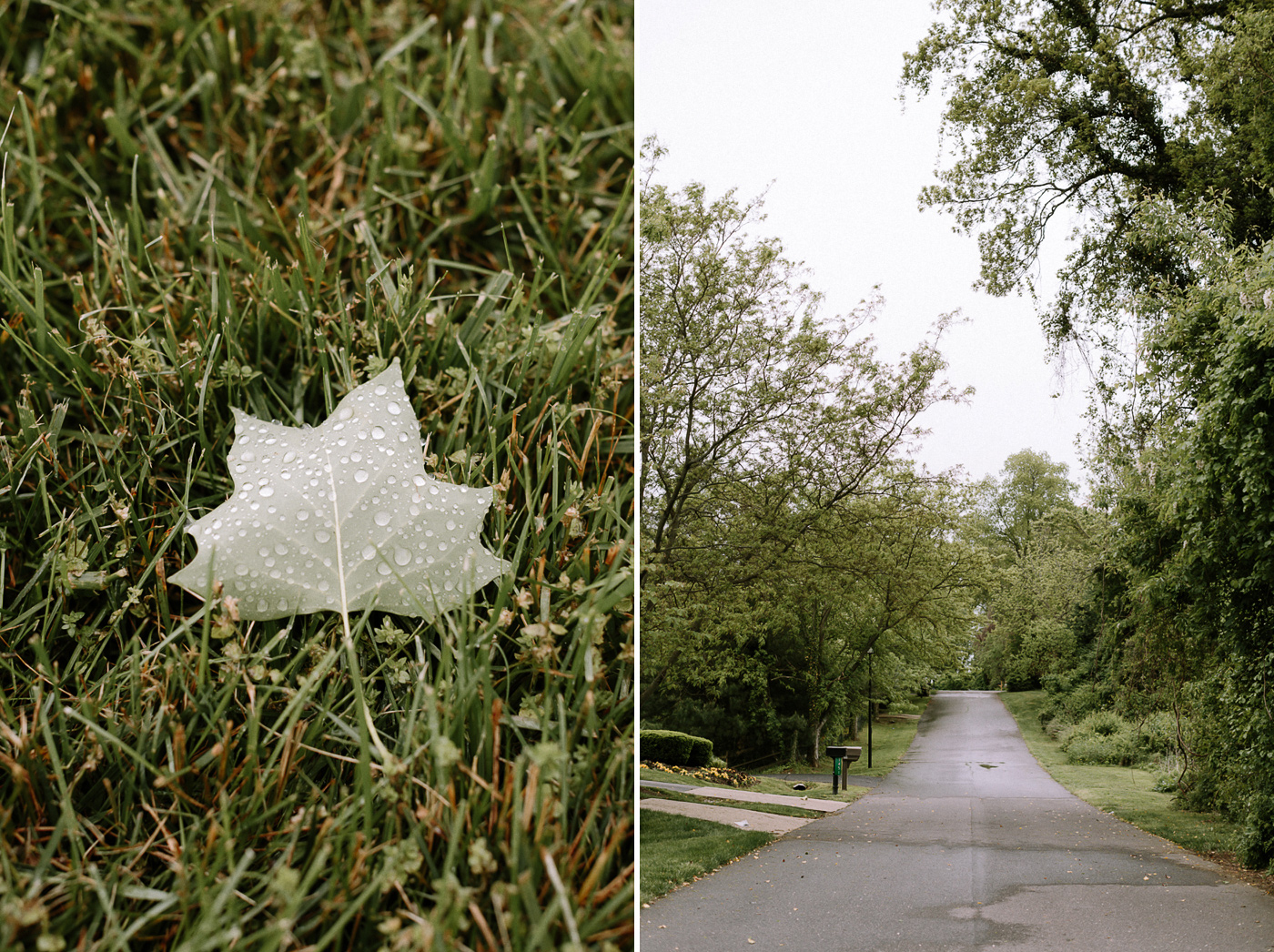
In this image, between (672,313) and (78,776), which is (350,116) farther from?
(78,776)

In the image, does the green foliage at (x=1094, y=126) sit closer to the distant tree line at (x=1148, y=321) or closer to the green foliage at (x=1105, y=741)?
the distant tree line at (x=1148, y=321)

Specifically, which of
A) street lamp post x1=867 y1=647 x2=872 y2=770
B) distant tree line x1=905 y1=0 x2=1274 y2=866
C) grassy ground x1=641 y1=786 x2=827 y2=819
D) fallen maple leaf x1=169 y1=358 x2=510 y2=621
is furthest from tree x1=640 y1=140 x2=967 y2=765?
fallen maple leaf x1=169 y1=358 x2=510 y2=621

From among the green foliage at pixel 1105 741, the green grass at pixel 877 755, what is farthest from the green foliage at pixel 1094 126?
the green grass at pixel 877 755

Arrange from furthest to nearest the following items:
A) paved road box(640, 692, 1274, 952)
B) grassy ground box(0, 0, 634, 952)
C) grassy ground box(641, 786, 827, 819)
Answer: grassy ground box(641, 786, 827, 819) → paved road box(640, 692, 1274, 952) → grassy ground box(0, 0, 634, 952)

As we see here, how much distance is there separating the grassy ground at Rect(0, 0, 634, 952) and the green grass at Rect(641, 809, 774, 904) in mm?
702

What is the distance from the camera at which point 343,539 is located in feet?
2.38

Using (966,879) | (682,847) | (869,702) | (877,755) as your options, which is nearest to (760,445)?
(869,702)

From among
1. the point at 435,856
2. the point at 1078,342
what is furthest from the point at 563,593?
the point at 1078,342

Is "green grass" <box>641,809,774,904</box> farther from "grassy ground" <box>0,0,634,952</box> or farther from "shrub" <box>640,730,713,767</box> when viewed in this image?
"grassy ground" <box>0,0,634,952</box>

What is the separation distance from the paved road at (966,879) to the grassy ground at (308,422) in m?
0.84

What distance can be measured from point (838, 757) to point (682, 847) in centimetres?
36

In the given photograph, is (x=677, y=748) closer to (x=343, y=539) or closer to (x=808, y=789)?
(x=808, y=789)

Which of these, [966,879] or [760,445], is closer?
[966,879]

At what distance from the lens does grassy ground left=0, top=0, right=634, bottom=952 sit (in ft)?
2.01
